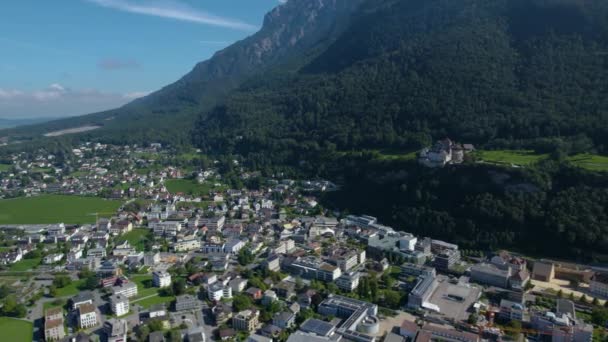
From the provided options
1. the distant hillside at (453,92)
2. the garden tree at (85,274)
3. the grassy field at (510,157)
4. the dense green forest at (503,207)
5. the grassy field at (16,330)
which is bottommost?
the grassy field at (16,330)

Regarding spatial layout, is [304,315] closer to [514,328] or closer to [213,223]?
[514,328]

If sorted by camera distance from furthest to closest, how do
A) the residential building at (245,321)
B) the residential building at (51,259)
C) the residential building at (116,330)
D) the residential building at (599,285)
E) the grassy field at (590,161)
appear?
the grassy field at (590,161), the residential building at (51,259), the residential building at (599,285), the residential building at (245,321), the residential building at (116,330)

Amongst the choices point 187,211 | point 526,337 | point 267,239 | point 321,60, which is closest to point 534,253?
point 526,337

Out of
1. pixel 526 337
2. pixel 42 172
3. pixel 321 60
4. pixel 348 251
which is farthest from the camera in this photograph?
pixel 321 60

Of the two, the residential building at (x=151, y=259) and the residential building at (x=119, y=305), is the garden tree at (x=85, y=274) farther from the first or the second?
the residential building at (x=119, y=305)

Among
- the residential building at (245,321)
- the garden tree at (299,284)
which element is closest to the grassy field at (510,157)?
the garden tree at (299,284)

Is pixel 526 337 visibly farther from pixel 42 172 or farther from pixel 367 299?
pixel 42 172

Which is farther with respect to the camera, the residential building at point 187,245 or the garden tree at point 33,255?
the residential building at point 187,245
